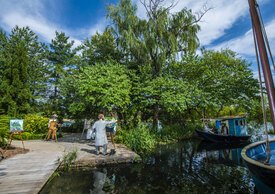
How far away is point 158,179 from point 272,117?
5.50 meters

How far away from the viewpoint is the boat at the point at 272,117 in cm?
148

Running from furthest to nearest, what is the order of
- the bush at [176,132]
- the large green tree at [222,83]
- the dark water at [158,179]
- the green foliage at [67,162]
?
the bush at [176,132] < the large green tree at [222,83] < the green foliage at [67,162] < the dark water at [158,179]

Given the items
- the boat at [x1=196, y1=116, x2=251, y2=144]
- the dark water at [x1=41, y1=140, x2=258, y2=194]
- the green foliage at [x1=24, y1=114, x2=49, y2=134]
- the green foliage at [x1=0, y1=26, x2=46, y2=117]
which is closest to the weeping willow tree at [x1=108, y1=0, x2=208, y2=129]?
the boat at [x1=196, y1=116, x2=251, y2=144]

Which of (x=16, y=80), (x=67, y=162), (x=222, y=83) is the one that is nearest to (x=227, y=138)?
(x=222, y=83)

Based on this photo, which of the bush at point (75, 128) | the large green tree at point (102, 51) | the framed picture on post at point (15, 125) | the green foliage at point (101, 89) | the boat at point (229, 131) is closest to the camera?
the framed picture on post at point (15, 125)

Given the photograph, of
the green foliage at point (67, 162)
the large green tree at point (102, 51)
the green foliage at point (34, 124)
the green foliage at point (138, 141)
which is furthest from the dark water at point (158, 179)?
the green foliage at point (34, 124)

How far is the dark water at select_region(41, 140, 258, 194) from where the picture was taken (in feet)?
17.5

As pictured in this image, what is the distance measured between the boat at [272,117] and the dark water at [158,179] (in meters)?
1.01

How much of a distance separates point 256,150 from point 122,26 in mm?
11955

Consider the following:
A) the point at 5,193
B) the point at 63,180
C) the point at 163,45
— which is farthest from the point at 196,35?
the point at 5,193

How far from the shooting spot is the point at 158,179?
6266mm

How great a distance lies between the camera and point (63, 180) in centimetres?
580

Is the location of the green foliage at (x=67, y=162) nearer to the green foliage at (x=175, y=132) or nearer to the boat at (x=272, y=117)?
the boat at (x=272, y=117)

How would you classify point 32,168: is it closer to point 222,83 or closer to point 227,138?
point 227,138
